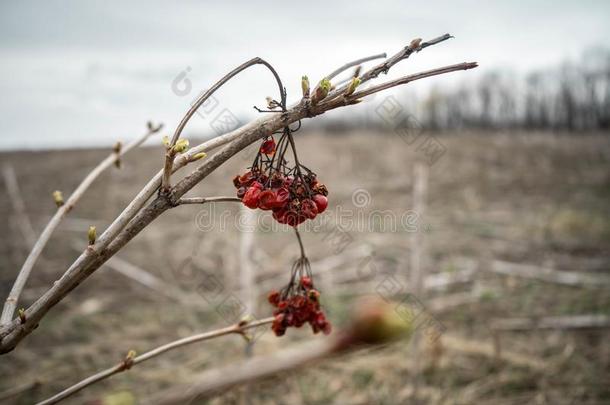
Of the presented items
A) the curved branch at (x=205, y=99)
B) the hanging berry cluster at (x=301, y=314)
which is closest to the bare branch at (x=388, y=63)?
the curved branch at (x=205, y=99)

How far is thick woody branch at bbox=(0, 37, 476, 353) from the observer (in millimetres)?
759

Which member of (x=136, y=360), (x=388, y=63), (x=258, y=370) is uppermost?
(x=388, y=63)

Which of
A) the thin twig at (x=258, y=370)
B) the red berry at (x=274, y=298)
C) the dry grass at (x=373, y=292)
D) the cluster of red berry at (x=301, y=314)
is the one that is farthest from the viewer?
the dry grass at (x=373, y=292)

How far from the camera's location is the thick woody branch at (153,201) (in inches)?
29.9

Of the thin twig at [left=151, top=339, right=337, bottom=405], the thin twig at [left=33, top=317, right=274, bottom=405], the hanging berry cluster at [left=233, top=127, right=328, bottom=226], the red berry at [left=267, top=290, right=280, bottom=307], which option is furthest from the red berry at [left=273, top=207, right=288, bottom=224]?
the thin twig at [left=151, top=339, right=337, bottom=405]

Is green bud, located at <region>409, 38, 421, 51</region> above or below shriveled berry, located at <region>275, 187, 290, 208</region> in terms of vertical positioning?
above

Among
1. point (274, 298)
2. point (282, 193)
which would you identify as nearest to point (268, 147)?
point (282, 193)

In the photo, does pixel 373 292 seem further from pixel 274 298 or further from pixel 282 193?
pixel 282 193

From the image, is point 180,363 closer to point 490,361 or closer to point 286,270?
point 286,270

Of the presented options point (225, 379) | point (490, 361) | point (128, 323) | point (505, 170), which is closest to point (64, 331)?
point (128, 323)

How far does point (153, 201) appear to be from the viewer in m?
0.81

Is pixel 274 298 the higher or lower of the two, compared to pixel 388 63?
lower

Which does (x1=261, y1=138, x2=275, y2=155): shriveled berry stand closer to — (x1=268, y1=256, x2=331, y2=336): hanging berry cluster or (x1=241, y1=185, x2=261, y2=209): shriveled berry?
(x1=241, y1=185, x2=261, y2=209): shriveled berry

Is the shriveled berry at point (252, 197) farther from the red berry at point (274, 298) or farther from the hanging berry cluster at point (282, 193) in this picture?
the red berry at point (274, 298)
